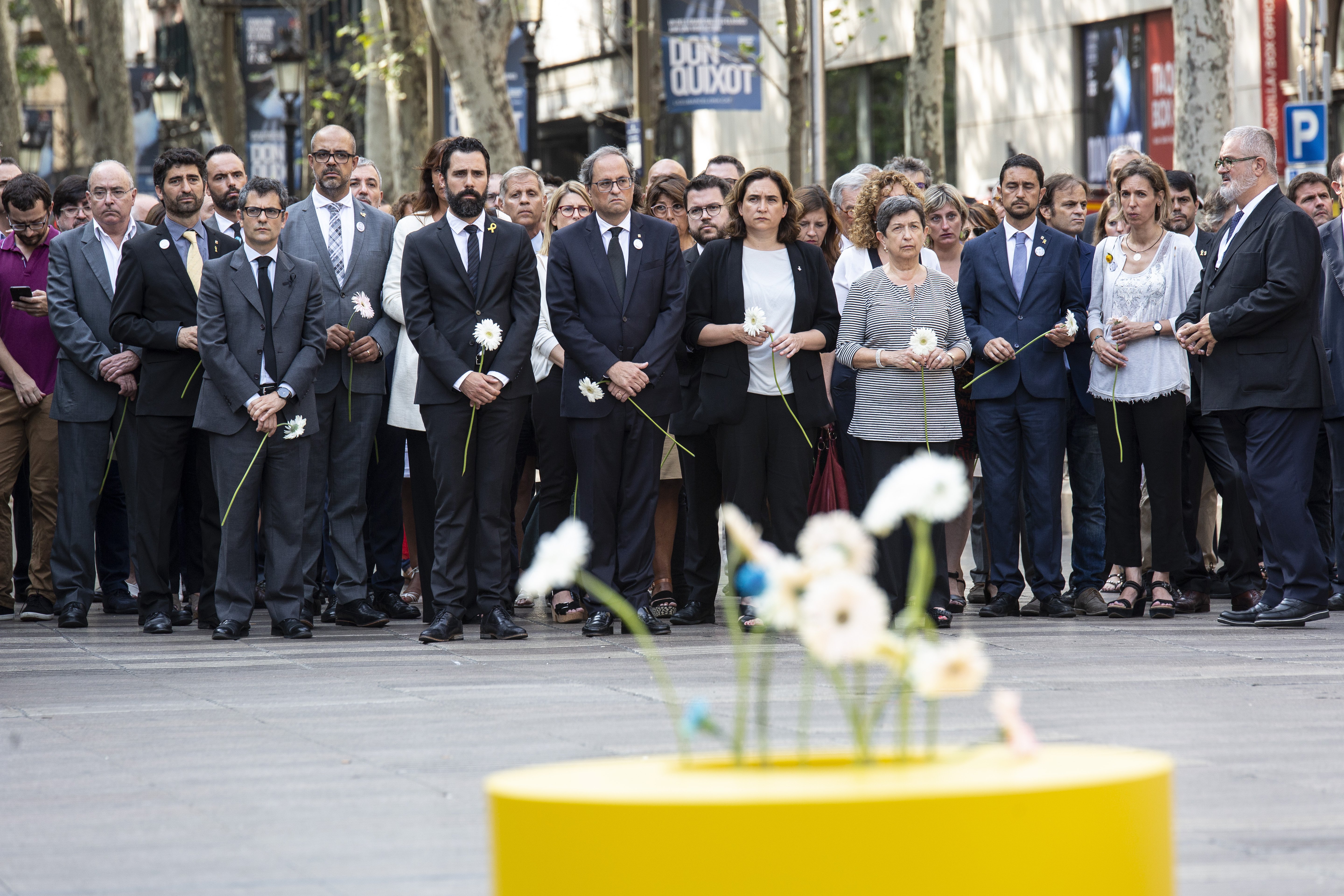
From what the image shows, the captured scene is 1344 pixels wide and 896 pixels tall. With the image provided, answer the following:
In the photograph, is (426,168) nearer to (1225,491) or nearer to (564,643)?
(564,643)

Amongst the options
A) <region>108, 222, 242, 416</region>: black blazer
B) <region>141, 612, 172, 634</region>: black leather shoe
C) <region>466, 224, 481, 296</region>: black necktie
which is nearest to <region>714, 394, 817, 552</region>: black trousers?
<region>466, 224, 481, 296</region>: black necktie

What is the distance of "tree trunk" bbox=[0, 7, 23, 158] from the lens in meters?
32.2

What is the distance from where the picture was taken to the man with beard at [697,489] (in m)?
10.4

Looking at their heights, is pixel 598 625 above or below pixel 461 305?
below

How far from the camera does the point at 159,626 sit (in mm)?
10508

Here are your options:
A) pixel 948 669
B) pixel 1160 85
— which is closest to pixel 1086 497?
pixel 948 669

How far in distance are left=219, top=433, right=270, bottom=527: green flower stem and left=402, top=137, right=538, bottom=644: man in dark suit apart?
3.00 ft

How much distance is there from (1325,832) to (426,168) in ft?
21.8

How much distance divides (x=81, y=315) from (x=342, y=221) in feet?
5.27

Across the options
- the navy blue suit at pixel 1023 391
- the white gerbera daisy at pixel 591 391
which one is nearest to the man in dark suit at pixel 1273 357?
the navy blue suit at pixel 1023 391

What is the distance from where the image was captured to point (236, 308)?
1012 cm

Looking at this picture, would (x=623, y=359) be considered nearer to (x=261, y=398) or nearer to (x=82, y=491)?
(x=261, y=398)

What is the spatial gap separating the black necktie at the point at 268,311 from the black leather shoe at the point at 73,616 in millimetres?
1917

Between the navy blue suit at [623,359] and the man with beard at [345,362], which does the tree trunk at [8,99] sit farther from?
the navy blue suit at [623,359]
